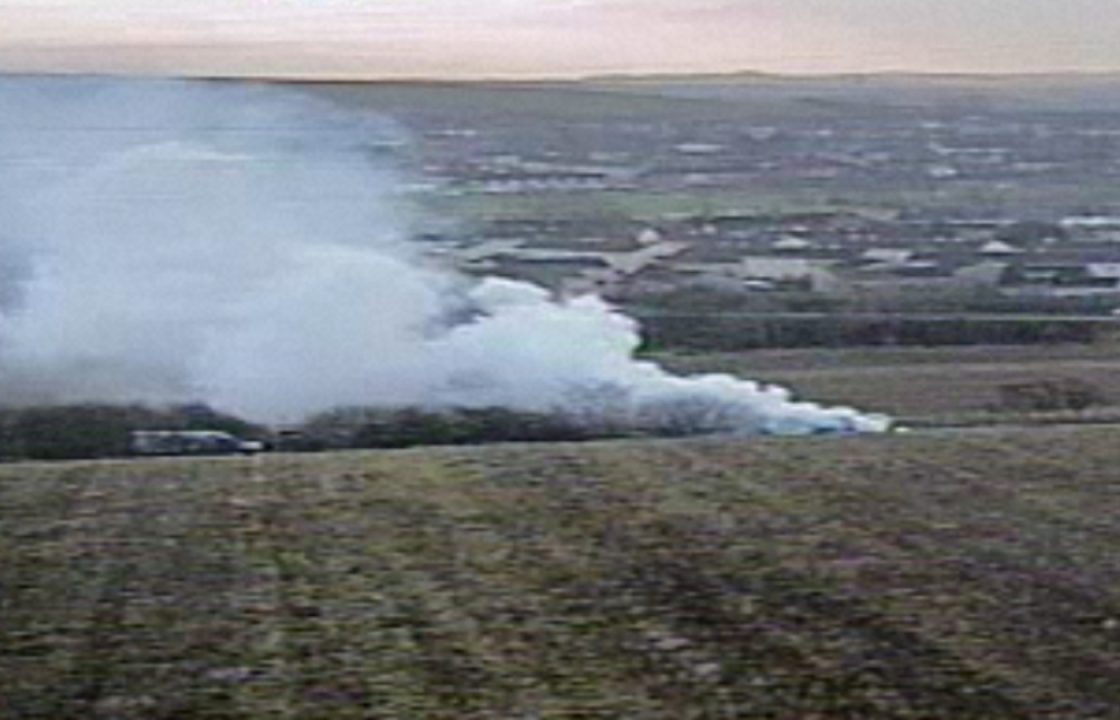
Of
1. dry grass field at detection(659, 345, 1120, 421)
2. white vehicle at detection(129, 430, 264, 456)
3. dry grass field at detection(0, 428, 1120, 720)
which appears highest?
dry grass field at detection(659, 345, 1120, 421)

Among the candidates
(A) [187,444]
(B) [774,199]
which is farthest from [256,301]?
(B) [774,199]

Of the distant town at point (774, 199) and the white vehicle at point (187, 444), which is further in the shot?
the distant town at point (774, 199)

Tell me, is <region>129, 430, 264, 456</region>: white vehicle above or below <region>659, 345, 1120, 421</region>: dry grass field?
below

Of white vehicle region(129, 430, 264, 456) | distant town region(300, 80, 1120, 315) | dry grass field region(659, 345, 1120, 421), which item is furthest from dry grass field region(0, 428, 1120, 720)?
distant town region(300, 80, 1120, 315)

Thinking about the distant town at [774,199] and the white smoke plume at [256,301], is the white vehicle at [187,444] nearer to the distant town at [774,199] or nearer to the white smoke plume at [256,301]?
the white smoke plume at [256,301]

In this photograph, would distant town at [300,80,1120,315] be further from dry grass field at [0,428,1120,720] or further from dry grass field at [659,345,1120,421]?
dry grass field at [0,428,1120,720]

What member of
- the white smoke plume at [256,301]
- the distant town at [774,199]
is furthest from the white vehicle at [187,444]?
the distant town at [774,199]
